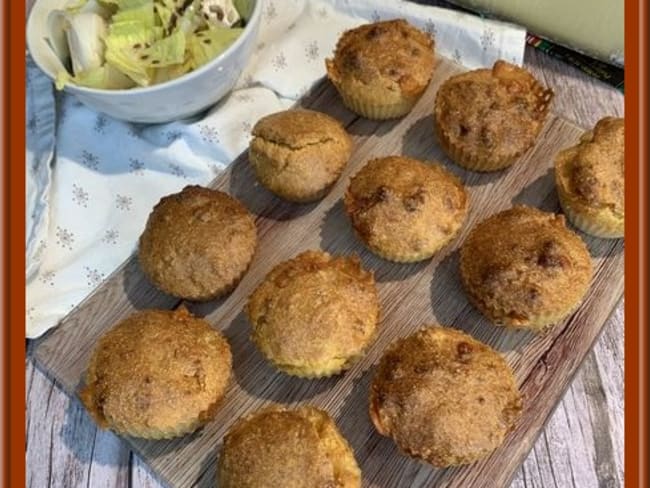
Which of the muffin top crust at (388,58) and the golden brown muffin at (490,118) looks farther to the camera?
the muffin top crust at (388,58)

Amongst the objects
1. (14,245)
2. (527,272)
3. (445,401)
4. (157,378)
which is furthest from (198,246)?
(527,272)

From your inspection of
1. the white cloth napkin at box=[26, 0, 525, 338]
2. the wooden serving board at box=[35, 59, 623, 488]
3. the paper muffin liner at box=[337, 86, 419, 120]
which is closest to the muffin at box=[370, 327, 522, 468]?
the wooden serving board at box=[35, 59, 623, 488]

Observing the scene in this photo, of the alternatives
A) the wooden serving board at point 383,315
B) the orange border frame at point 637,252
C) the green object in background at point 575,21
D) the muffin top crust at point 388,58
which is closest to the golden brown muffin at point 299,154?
the wooden serving board at point 383,315

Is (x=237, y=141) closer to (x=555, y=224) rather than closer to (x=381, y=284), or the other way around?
(x=381, y=284)

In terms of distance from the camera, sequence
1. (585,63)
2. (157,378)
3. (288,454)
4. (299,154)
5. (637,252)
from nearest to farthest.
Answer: (288,454) → (157,378) → (637,252) → (299,154) → (585,63)

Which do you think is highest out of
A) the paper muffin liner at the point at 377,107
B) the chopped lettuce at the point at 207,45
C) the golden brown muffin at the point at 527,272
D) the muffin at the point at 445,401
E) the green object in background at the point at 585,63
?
the green object in background at the point at 585,63

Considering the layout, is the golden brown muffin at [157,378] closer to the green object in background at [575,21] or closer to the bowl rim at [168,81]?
the bowl rim at [168,81]

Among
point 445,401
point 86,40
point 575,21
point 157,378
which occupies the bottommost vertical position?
point 157,378

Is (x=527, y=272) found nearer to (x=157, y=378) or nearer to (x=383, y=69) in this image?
(x=383, y=69)
